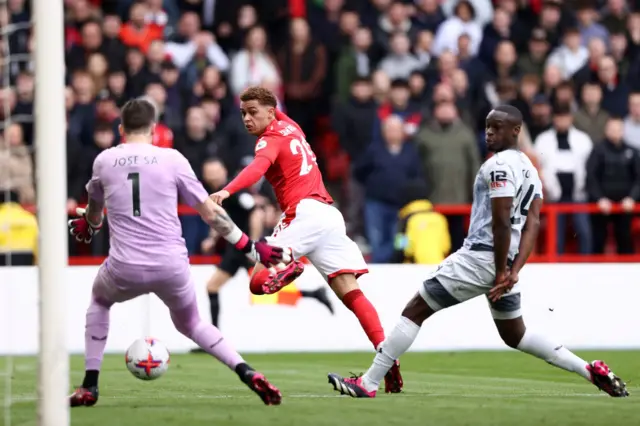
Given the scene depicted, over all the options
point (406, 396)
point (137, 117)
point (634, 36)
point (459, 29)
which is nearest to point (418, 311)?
point (406, 396)

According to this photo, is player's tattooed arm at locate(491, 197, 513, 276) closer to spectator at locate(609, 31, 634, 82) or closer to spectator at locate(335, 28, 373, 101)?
spectator at locate(335, 28, 373, 101)

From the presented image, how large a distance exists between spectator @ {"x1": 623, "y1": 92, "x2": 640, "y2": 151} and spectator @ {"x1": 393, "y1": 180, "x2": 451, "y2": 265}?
10.3 feet

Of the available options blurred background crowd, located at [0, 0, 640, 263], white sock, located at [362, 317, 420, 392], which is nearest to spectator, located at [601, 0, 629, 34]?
blurred background crowd, located at [0, 0, 640, 263]

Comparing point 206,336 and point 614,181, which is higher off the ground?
point 614,181

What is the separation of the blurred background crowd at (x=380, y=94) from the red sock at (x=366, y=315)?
17.7 ft

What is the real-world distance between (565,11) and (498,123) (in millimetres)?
11332

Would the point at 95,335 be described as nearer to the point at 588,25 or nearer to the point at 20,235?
the point at 20,235

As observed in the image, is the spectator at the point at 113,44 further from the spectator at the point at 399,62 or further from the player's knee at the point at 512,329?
the player's knee at the point at 512,329

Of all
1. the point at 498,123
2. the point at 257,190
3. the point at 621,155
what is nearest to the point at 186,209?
the point at 257,190

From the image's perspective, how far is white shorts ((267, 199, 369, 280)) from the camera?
10.9m

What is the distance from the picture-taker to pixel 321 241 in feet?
35.8

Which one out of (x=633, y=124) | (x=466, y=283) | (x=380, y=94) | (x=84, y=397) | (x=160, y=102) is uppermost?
(x=380, y=94)

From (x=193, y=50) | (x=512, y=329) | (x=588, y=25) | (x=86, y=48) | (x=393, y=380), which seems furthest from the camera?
(x=588, y=25)

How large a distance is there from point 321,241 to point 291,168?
610 millimetres
